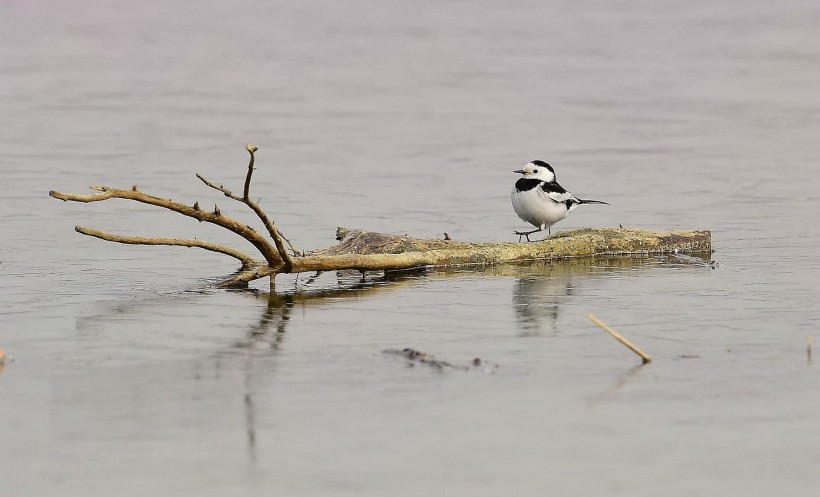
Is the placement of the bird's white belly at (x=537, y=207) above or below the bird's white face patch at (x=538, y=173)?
below

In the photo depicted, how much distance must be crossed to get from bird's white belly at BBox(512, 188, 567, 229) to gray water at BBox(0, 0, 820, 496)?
15.0 inches

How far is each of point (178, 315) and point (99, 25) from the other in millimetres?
24259

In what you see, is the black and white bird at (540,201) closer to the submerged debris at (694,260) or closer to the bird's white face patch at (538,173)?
the bird's white face patch at (538,173)

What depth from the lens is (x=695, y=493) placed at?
7738mm

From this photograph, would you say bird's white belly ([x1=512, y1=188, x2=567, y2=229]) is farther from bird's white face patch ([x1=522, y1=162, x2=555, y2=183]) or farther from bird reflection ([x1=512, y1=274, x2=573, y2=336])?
bird reflection ([x1=512, y1=274, x2=573, y2=336])

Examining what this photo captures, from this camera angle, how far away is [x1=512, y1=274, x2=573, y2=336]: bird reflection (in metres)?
11.5

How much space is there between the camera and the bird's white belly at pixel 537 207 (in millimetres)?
15922

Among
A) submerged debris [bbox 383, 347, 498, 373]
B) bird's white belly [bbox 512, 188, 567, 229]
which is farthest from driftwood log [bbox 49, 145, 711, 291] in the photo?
submerged debris [bbox 383, 347, 498, 373]

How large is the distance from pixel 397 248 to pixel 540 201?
2.32m

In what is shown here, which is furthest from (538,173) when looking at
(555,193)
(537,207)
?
(537,207)

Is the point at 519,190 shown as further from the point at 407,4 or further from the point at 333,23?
the point at 407,4

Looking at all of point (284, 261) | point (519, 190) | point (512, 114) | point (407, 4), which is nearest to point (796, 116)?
point (512, 114)

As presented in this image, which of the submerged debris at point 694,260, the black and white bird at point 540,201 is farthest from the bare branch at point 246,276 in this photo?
the submerged debris at point 694,260

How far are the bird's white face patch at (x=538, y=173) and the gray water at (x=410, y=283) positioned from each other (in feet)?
2.13
